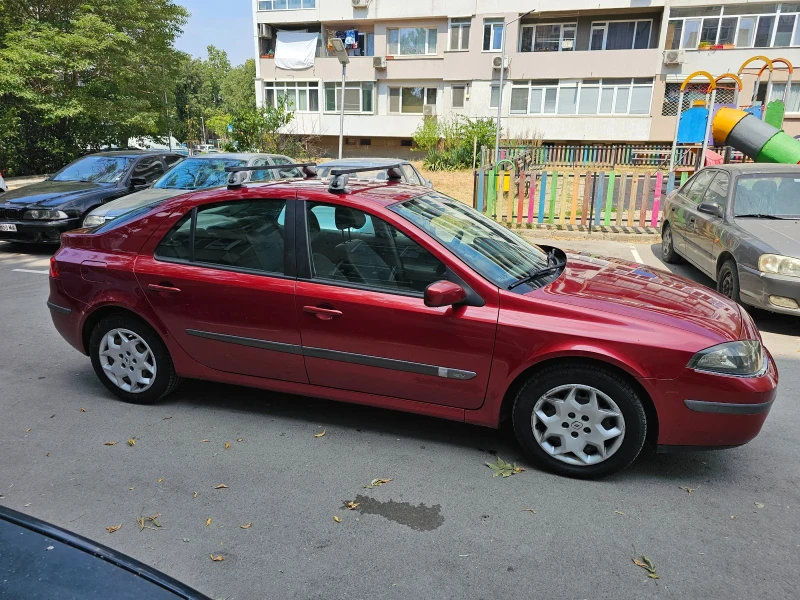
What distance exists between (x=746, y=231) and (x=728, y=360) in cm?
415

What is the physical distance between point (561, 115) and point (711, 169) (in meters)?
23.6

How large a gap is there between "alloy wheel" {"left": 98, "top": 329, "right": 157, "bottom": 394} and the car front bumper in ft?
20.6

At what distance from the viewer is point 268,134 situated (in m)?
20.6

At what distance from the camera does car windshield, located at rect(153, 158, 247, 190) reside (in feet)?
31.5

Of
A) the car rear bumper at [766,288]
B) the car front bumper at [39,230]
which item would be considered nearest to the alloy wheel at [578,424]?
the car rear bumper at [766,288]

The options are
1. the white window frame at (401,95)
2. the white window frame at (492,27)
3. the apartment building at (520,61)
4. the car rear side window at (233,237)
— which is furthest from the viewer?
the white window frame at (401,95)

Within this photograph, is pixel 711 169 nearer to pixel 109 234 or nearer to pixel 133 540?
pixel 109 234

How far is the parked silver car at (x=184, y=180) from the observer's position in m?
9.21

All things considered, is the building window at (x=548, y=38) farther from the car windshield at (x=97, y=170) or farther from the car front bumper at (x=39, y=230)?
the car front bumper at (x=39, y=230)

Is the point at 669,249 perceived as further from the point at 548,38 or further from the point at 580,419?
the point at 548,38

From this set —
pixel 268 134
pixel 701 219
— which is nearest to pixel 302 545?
pixel 701 219

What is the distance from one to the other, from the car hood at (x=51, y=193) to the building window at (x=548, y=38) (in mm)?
26255

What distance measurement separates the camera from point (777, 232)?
21.3 ft

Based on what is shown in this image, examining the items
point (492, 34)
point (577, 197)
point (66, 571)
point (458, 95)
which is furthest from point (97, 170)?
point (492, 34)
